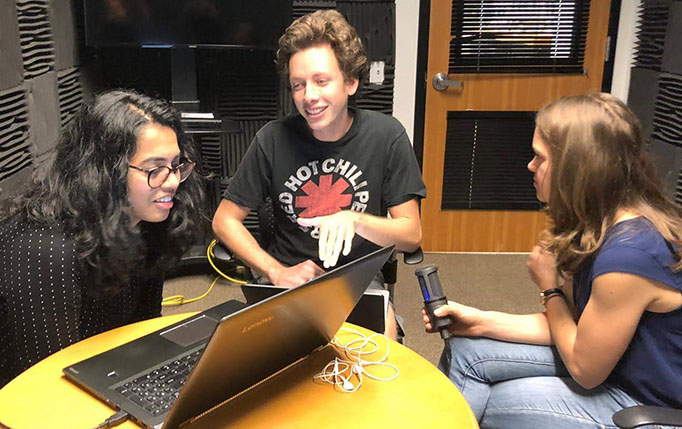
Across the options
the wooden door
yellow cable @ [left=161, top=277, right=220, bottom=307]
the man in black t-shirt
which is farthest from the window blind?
yellow cable @ [left=161, top=277, right=220, bottom=307]

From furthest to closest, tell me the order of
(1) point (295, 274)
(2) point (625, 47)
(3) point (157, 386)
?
(2) point (625, 47) < (1) point (295, 274) < (3) point (157, 386)

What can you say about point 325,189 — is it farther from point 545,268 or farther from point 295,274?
point 545,268

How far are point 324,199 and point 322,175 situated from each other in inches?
3.2

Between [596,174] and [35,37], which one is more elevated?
[35,37]

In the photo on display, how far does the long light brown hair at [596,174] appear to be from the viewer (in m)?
1.40

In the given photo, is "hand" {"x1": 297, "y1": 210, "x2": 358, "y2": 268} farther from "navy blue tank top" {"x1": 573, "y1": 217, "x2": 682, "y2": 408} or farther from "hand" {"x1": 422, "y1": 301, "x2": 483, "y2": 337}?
"navy blue tank top" {"x1": 573, "y1": 217, "x2": 682, "y2": 408}

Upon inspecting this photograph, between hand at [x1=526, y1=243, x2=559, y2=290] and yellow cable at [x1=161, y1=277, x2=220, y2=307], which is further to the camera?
yellow cable at [x1=161, y1=277, x2=220, y2=307]

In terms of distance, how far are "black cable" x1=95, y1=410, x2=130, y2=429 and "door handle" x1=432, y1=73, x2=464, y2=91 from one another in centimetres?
296

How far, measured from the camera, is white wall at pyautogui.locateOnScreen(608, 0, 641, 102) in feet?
11.7

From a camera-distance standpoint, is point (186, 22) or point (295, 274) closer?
point (295, 274)

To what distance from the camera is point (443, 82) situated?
3.66 meters

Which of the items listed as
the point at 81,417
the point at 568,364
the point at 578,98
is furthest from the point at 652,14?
the point at 81,417

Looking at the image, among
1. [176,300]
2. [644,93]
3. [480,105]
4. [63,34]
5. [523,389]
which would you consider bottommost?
[176,300]

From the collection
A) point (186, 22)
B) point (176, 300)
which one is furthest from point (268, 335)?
point (186, 22)
